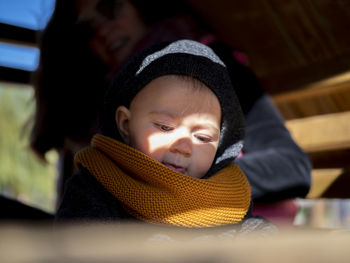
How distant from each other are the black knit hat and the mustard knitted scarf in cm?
9

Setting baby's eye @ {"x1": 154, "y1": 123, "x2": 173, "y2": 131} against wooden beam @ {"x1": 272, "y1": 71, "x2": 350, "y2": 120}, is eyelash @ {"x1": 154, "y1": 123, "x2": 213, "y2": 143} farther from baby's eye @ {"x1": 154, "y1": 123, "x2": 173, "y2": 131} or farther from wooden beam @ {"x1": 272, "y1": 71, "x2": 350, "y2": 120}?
wooden beam @ {"x1": 272, "y1": 71, "x2": 350, "y2": 120}

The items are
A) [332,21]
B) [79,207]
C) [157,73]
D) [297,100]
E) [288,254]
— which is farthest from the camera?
[297,100]

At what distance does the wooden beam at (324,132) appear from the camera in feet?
5.42

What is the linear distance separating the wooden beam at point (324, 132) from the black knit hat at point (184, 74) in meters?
0.67

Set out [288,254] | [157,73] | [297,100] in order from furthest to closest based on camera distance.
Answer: [297,100], [157,73], [288,254]

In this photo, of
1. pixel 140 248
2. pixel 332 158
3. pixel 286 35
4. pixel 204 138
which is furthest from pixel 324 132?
pixel 140 248

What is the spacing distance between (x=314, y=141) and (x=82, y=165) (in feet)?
3.61

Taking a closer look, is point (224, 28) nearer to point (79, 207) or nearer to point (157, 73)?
point (157, 73)

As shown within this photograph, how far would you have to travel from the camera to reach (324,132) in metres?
1.73

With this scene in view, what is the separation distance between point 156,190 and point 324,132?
3.36ft

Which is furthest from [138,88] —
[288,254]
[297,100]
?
[297,100]

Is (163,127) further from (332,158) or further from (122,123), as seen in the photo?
(332,158)

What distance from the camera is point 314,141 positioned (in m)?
1.77

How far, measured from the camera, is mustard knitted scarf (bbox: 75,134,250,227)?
0.90 meters
